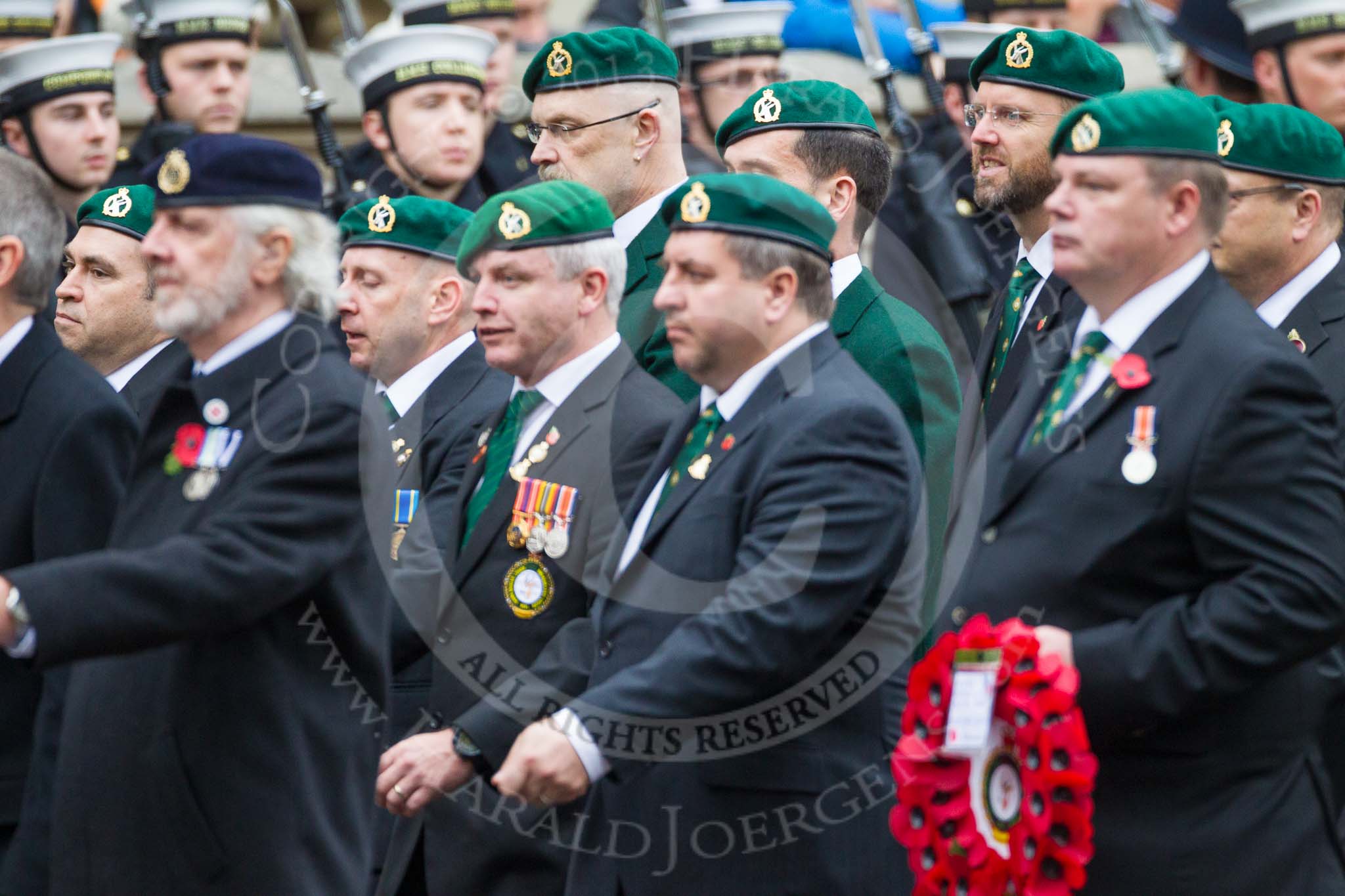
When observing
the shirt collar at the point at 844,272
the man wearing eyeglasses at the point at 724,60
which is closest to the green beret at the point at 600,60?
the shirt collar at the point at 844,272

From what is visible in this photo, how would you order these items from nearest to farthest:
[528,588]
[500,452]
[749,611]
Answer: [749,611]
[528,588]
[500,452]

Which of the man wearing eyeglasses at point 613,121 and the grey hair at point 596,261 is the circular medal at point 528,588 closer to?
the grey hair at point 596,261

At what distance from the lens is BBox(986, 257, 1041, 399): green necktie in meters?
5.55

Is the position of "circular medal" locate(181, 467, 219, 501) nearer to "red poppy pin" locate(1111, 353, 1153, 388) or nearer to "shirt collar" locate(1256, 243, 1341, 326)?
"red poppy pin" locate(1111, 353, 1153, 388)

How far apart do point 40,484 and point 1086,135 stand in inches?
88.6

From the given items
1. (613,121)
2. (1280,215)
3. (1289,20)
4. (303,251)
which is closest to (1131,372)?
(1280,215)

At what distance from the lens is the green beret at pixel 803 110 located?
233 inches

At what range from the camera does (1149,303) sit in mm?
4227

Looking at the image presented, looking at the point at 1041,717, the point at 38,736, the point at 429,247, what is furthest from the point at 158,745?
the point at 429,247

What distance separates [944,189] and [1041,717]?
14.6 ft

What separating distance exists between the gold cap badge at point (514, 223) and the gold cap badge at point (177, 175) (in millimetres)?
856

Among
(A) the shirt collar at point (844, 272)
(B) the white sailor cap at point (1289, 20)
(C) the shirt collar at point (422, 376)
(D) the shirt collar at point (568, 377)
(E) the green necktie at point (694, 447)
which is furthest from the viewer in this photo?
(B) the white sailor cap at point (1289, 20)

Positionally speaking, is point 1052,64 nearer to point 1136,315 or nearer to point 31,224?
point 1136,315

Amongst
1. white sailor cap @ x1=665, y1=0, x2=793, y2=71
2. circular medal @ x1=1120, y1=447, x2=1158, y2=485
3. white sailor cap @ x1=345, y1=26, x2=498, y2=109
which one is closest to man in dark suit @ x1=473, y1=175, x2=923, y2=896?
circular medal @ x1=1120, y1=447, x2=1158, y2=485
